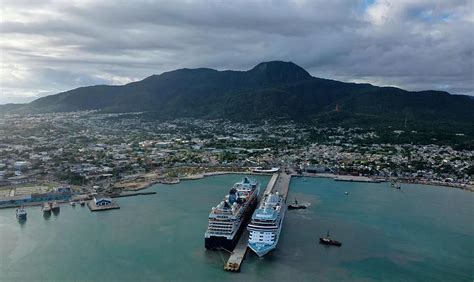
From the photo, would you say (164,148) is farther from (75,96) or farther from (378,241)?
(75,96)

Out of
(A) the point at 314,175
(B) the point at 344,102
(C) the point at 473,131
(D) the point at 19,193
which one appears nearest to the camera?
(D) the point at 19,193

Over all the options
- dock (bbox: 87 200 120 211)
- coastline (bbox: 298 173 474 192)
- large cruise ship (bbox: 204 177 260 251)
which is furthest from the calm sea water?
coastline (bbox: 298 173 474 192)

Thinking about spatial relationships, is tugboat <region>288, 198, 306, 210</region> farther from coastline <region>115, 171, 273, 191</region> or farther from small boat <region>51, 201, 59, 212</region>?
small boat <region>51, 201, 59, 212</region>

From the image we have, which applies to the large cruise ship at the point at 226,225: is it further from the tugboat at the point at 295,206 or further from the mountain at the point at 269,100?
the mountain at the point at 269,100

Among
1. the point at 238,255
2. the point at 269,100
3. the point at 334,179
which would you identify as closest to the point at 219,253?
the point at 238,255

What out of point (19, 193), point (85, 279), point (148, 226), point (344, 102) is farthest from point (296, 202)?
point (344, 102)
